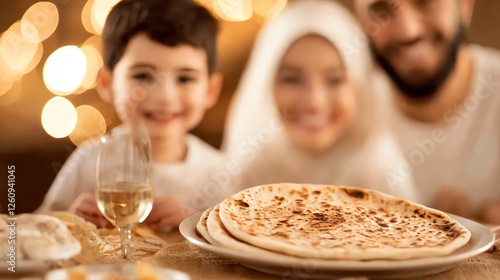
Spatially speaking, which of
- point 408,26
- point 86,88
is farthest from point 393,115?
point 86,88

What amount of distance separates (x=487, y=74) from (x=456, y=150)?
361 millimetres

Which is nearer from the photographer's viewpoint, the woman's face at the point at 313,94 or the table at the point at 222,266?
the table at the point at 222,266

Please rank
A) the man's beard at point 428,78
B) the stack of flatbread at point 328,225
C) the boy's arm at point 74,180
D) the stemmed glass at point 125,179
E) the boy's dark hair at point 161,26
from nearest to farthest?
the stack of flatbread at point 328,225 → the stemmed glass at point 125,179 → the boy's dark hair at point 161,26 → the boy's arm at point 74,180 → the man's beard at point 428,78

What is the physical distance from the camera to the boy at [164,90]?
2451mm

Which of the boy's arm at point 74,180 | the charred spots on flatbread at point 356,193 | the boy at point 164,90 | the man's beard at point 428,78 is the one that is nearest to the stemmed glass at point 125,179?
the charred spots on flatbread at point 356,193

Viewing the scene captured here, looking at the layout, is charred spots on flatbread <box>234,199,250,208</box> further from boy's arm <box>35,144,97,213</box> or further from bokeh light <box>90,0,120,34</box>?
bokeh light <box>90,0,120,34</box>

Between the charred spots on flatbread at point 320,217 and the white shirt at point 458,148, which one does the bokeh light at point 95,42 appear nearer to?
the white shirt at point 458,148

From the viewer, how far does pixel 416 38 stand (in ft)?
9.14

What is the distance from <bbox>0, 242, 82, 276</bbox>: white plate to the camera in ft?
2.66

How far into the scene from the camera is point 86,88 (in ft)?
8.73

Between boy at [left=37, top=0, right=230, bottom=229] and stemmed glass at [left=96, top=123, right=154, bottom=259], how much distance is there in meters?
1.46

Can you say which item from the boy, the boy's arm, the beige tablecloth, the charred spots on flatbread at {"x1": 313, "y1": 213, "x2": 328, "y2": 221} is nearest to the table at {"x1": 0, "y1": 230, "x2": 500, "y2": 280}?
the beige tablecloth

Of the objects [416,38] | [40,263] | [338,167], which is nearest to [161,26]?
[338,167]

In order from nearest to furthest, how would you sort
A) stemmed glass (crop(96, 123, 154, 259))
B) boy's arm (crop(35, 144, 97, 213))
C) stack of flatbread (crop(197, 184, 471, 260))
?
1. stack of flatbread (crop(197, 184, 471, 260))
2. stemmed glass (crop(96, 123, 154, 259))
3. boy's arm (crop(35, 144, 97, 213))
